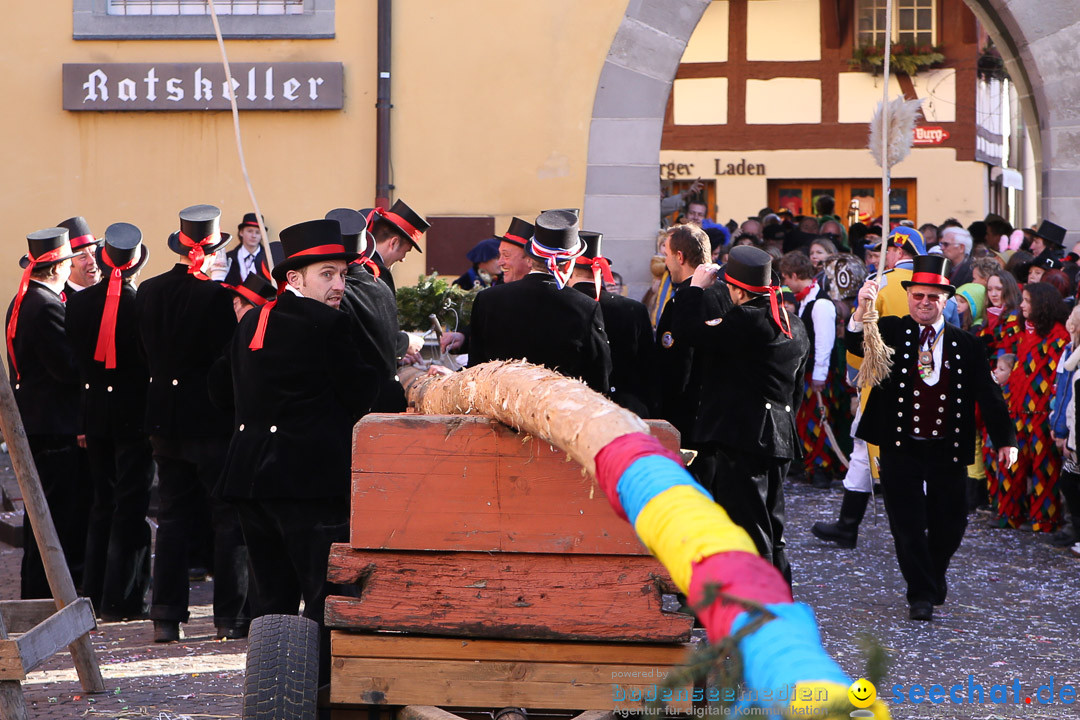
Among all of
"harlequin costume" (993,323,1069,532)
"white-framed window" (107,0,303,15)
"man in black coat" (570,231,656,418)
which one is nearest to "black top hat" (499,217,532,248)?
"man in black coat" (570,231,656,418)

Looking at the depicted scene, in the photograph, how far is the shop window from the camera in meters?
11.7

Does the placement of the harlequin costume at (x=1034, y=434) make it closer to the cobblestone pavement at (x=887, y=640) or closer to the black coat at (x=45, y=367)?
the cobblestone pavement at (x=887, y=640)

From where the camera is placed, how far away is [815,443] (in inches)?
448

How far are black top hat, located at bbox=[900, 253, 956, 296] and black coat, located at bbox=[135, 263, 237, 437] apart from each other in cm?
345

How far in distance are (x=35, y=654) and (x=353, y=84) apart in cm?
775

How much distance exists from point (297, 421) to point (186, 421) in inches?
74.0

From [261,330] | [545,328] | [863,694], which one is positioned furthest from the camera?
[545,328]

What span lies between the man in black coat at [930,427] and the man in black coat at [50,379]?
417cm

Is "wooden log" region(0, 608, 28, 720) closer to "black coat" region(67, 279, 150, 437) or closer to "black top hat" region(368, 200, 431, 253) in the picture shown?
"black coat" region(67, 279, 150, 437)

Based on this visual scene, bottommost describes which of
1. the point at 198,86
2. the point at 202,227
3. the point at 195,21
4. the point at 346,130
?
the point at 202,227

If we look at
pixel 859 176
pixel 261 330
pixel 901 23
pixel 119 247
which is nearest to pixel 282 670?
pixel 261 330

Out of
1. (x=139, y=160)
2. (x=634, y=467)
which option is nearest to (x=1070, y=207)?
→ (x=139, y=160)

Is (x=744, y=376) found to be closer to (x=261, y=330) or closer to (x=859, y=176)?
(x=261, y=330)

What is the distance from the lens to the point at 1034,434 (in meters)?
9.52
